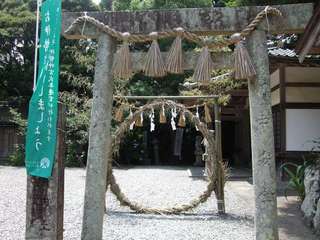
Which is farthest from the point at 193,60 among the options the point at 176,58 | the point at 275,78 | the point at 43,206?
the point at 275,78

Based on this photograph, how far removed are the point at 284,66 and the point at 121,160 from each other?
1078 cm

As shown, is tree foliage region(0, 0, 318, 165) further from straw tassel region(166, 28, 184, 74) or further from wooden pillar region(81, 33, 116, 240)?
straw tassel region(166, 28, 184, 74)

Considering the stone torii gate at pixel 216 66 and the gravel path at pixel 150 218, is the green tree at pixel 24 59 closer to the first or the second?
the gravel path at pixel 150 218

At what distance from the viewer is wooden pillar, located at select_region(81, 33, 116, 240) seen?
409 cm

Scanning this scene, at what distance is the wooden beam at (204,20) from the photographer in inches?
159

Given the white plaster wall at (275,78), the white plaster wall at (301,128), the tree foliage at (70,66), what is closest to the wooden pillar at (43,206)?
the white plaster wall at (301,128)

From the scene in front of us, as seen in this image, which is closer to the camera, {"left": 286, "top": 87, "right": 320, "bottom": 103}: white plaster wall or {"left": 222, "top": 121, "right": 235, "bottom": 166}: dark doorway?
{"left": 286, "top": 87, "right": 320, "bottom": 103}: white plaster wall

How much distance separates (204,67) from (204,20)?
476 millimetres

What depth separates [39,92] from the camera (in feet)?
12.8

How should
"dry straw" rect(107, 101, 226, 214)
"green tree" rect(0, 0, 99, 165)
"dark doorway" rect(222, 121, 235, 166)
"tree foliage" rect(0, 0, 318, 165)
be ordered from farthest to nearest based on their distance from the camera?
1. "dark doorway" rect(222, 121, 235, 166)
2. "green tree" rect(0, 0, 99, 165)
3. "tree foliage" rect(0, 0, 318, 165)
4. "dry straw" rect(107, 101, 226, 214)

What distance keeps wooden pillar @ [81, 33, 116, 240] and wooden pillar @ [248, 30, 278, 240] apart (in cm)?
130

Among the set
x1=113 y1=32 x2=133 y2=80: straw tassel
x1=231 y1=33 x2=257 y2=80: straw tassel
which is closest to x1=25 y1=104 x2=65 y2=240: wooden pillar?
x1=113 y1=32 x2=133 y2=80: straw tassel

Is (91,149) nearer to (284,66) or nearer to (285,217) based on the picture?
(285,217)

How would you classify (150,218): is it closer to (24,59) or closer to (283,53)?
(283,53)
